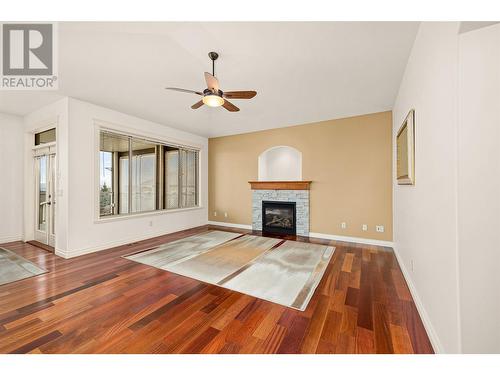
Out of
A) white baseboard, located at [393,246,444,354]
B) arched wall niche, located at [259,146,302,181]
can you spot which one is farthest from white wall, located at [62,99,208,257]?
white baseboard, located at [393,246,444,354]

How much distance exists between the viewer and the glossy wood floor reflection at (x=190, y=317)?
4.89ft

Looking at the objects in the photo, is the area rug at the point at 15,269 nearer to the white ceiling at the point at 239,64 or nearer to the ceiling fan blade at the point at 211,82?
the white ceiling at the point at 239,64

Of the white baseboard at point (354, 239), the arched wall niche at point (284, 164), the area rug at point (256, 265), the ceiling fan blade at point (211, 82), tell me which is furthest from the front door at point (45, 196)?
the white baseboard at point (354, 239)

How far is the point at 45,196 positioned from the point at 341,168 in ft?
20.3

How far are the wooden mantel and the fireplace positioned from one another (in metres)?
0.38

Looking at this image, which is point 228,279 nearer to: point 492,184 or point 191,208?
point 492,184

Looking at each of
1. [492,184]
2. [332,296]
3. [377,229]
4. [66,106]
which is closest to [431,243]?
[492,184]

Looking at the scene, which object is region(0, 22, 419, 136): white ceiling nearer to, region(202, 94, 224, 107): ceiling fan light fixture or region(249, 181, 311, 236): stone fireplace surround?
region(202, 94, 224, 107): ceiling fan light fixture

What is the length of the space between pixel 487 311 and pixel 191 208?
551cm

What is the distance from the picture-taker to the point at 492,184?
1079mm

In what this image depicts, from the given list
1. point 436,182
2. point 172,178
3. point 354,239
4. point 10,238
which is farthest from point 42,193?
point 354,239

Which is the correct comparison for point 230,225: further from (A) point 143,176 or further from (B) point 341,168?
(B) point 341,168

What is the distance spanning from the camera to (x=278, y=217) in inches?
205
